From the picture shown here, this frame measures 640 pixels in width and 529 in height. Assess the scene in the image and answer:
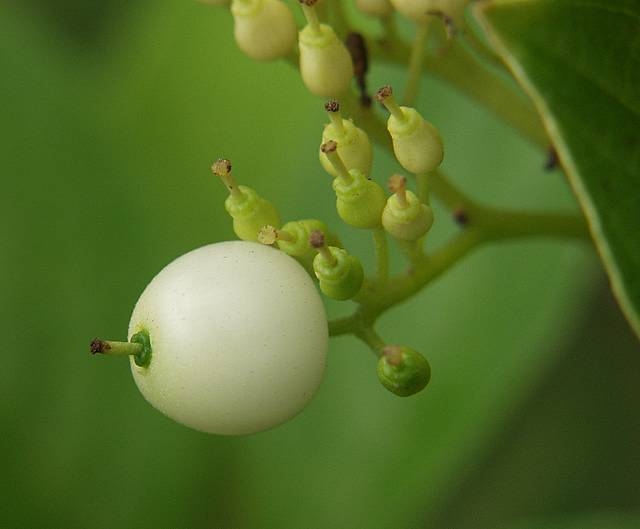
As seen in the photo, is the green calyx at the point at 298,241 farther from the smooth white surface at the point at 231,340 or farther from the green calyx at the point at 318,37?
the green calyx at the point at 318,37

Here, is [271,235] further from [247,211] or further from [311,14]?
[311,14]

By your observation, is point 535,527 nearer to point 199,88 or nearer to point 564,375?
point 564,375

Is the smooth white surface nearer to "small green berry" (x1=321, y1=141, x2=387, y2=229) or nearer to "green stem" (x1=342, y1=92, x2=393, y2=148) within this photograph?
"small green berry" (x1=321, y1=141, x2=387, y2=229)

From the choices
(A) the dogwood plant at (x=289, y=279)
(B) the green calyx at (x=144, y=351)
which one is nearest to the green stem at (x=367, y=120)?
(A) the dogwood plant at (x=289, y=279)

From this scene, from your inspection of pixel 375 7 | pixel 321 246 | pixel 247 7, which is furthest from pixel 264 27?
pixel 321 246

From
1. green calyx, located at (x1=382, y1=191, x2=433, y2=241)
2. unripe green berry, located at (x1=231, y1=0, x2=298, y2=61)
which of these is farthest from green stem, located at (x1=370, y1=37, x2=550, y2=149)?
green calyx, located at (x1=382, y1=191, x2=433, y2=241)

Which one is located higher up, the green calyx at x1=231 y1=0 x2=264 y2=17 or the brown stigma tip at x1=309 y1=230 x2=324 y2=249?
the green calyx at x1=231 y1=0 x2=264 y2=17
